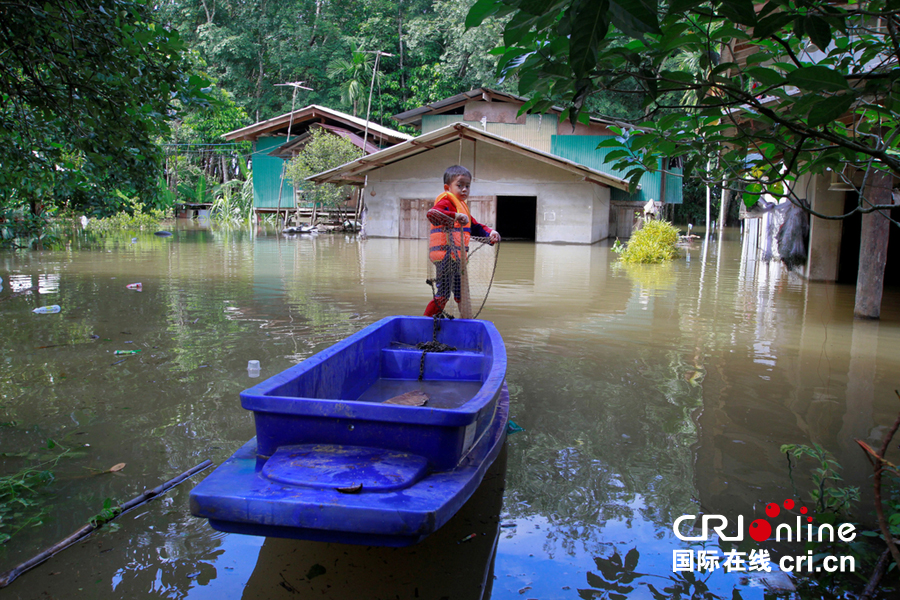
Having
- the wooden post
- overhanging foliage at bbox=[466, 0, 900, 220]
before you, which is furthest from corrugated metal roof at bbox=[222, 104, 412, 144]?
overhanging foliage at bbox=[466, 0, 900, 220]

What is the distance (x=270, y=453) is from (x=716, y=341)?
5295 mm

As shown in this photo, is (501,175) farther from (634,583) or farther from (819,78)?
(819,78)

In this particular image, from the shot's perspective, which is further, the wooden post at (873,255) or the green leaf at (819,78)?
the wooden post at (873,255)

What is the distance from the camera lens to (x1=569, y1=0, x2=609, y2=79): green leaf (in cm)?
140

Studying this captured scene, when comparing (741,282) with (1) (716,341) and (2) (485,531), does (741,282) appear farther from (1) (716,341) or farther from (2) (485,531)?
(2) (485,531)

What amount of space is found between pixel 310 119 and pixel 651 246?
53.8 ft

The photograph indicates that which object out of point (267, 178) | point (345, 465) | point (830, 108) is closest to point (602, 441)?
point (345, 465)

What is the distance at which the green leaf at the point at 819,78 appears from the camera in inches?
65.7

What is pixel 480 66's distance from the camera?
Answer: 30.5 m

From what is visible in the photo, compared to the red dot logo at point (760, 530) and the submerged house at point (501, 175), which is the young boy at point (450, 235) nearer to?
the red dot logo at point (760, 530)

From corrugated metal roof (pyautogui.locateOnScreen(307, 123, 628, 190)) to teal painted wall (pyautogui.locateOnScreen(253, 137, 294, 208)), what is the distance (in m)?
7.24

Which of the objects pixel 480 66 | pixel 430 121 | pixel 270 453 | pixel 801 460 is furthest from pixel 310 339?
pixel 480 66

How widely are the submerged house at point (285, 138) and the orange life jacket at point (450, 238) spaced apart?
19.4 meters

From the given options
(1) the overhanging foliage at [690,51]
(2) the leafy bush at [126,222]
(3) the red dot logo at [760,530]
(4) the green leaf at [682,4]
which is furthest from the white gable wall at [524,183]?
(4) the green leaf at [682,4]
